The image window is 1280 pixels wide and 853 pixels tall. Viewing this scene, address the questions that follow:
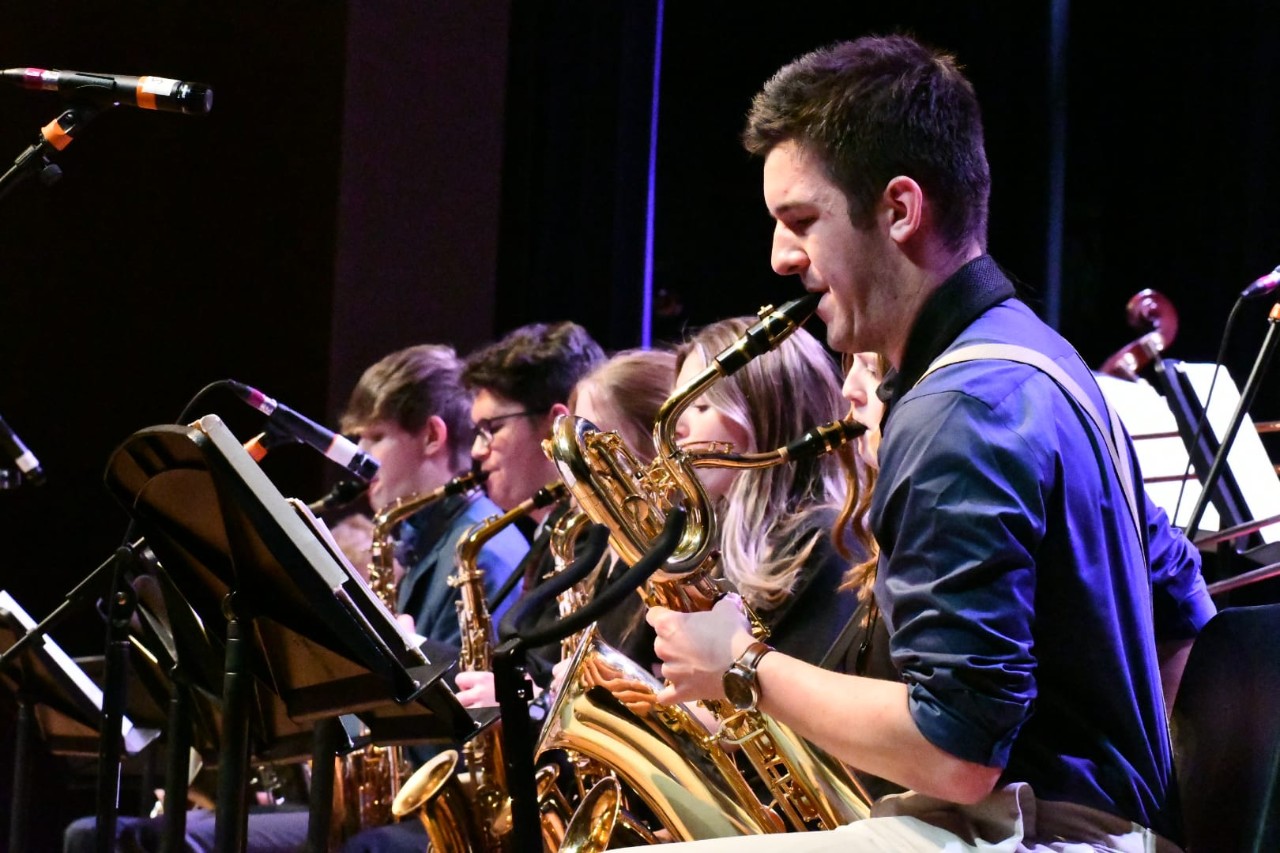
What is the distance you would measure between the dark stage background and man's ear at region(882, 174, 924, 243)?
310 centimetres

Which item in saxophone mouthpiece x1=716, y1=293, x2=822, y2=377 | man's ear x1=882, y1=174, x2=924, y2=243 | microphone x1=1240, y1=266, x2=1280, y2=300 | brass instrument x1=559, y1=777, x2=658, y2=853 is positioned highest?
man's ear x1=882, y1=174, x2=924, y2=243

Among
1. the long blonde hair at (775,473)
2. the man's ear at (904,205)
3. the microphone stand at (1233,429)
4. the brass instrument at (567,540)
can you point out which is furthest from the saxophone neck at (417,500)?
the man's ear at (904,205)

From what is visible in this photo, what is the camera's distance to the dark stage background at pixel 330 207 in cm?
521

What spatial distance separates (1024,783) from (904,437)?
0.45 metres

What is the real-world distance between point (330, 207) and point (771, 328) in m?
3.75

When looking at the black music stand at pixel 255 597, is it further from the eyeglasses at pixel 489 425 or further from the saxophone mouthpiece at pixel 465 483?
the eyeglasses at pixel 489 425

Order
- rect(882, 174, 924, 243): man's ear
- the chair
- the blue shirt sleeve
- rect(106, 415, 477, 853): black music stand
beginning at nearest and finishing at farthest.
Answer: the blue shirt sleeve → the chair → rect(882, 174, 924, 243): man's ear → rect(106, 415, 477, 853): black music stand

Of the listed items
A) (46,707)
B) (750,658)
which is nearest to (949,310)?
(750,658)

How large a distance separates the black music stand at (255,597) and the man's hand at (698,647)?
411 millimetres

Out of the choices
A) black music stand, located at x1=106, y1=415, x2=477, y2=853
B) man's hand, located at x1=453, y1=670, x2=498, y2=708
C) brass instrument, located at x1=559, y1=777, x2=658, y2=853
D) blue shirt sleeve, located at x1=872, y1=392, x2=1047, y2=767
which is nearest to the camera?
blue shirt sleeve, located at x1=872, y1=392, x2=1047, y2=767

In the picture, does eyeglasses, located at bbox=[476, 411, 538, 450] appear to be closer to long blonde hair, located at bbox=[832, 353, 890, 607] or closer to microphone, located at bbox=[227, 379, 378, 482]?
microphone, located at bbox=[227, 379, 378, 482]

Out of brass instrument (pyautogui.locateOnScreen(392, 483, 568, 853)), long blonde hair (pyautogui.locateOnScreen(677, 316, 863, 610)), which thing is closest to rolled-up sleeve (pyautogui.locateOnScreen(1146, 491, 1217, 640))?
long blonde hair (pyautogui.locateOnScreen(677, 316, 863, 610))

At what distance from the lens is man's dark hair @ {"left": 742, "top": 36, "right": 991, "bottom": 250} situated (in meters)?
1.92

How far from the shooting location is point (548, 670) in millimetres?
3814
